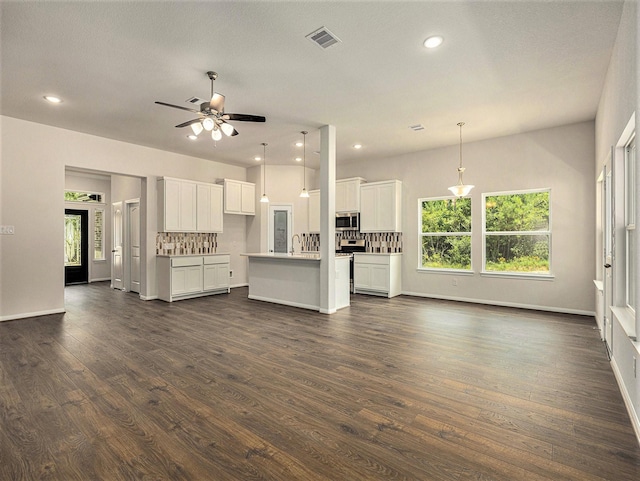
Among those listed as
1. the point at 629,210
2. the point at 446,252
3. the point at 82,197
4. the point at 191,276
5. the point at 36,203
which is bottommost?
the point at 191,276

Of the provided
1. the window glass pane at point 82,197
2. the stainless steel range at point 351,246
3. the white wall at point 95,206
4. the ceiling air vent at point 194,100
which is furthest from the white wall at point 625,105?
the window glass pane at point 82,197

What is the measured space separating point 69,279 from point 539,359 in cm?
1061

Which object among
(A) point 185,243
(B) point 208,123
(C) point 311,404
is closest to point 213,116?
(B) point 208,123

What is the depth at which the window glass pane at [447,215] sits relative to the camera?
6.57 m

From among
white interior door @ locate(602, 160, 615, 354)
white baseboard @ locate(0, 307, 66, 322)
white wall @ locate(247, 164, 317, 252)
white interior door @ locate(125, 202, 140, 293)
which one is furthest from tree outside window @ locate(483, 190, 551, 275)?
white baseboard @ locate(0, 307, 66, 322)

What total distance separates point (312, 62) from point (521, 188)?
4.40 metres

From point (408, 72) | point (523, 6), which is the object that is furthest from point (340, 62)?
point (523, 6)

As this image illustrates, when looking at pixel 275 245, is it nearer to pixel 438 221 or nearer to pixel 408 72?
pixel 438 221

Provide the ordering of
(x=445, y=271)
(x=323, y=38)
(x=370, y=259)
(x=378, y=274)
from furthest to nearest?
(x=370, y=259)
(x=378, y=274)
(x=445, y=271)
(x=323, y=38)

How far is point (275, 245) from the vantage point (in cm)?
855

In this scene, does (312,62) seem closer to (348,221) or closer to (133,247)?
(348,221)

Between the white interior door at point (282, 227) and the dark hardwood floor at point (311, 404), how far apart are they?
4098 millimetres

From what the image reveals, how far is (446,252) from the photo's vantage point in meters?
6.78

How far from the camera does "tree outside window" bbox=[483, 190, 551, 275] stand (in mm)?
5695
